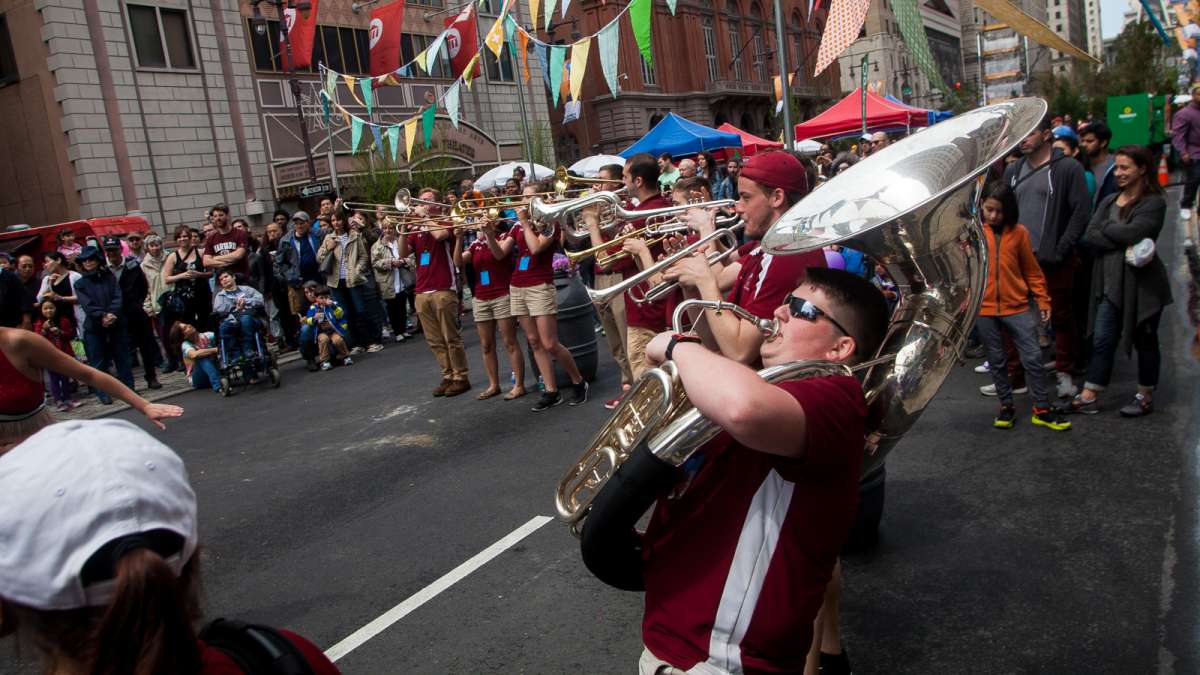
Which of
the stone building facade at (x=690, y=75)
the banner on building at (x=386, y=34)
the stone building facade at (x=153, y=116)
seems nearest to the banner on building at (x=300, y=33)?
the banner on building at (x=386, y=34)

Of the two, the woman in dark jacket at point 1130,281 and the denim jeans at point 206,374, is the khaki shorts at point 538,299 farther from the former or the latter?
the denim jeans at point 206,374

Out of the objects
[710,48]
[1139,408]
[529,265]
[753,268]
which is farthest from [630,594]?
[710,48]

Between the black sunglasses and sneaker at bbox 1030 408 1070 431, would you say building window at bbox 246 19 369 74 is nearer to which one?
sneaker at bbox 1030 408 1070 431

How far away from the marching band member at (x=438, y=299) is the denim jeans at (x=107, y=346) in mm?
4137

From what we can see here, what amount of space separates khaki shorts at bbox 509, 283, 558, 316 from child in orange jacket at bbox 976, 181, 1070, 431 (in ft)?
11.2

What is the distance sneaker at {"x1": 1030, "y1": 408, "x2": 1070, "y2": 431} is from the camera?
5.62 metres

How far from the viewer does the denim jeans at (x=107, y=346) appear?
32.7ft

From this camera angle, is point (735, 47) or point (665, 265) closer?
point (665, 265)

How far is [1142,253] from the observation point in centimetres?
546

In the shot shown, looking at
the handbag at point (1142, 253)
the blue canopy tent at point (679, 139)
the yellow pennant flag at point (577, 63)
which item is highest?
the yellow pennant flag at point (577, 63)

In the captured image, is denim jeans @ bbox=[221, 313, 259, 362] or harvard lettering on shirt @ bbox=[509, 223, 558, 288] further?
denim jeans @ bbox=[221, 313, 259, 362]

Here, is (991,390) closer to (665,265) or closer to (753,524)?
(665,265)

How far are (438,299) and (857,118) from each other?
40.5 ft

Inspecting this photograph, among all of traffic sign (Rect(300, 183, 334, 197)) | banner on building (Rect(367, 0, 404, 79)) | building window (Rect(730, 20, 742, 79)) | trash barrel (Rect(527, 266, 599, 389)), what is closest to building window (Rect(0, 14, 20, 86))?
traffic sign (Rect(300, 183, 334, 197))
